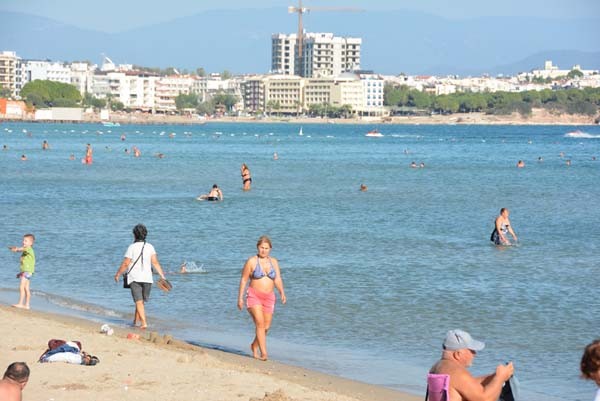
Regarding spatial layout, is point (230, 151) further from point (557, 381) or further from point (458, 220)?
point (557, 381)

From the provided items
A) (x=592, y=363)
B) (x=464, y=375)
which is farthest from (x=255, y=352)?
(x=592, y=363)

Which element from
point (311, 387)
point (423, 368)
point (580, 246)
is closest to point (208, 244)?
point (580, 246)

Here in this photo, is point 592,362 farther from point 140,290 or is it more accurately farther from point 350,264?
point 350,264

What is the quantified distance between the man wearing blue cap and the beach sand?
3094mm

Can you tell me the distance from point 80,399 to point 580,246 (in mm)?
19840

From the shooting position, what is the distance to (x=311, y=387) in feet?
38.0

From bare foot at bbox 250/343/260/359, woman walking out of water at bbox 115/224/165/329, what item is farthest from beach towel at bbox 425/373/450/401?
woman walking out of water at bbox 115/224/165/329

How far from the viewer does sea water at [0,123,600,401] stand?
15023 mm

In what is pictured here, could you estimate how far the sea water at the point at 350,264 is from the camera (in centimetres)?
1502

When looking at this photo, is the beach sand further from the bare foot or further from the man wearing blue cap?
the man wearing blue cap

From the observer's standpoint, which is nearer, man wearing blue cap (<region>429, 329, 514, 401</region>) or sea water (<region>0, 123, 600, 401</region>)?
man wearing blue cap (<region>429, 329, 514, 401</region>)

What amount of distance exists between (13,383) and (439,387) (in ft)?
9.20

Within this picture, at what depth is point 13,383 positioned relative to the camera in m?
7.94

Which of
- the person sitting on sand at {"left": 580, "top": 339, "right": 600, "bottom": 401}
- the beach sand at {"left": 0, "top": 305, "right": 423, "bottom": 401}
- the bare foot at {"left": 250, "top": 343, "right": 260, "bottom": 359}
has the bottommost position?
the bare foot at {"left": 250, "top": 343, "right": 260, "bottom": 359}
